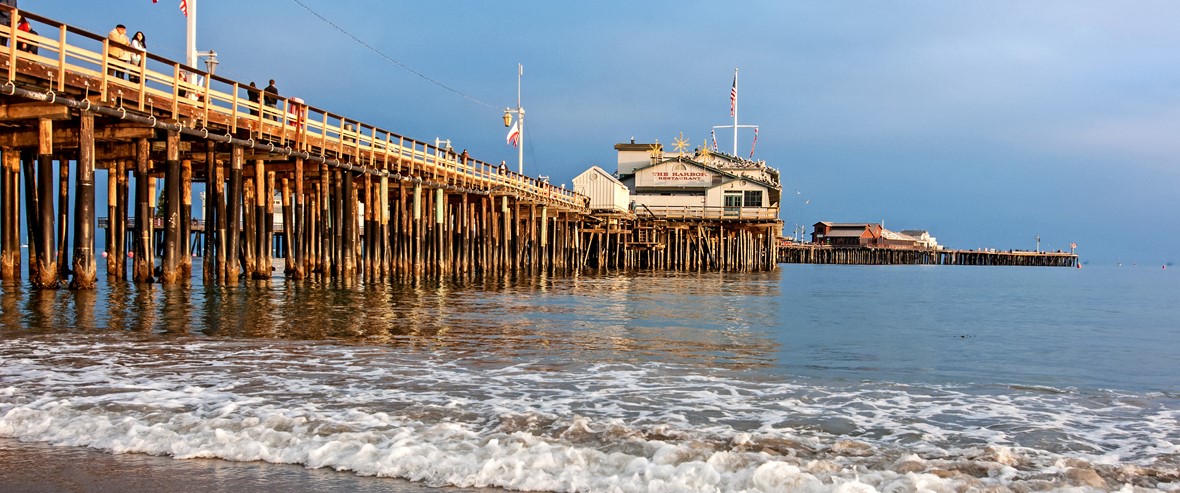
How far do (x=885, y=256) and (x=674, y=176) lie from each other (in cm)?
7185

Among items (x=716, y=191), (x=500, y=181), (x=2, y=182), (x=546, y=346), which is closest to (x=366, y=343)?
(x=546, y=346)

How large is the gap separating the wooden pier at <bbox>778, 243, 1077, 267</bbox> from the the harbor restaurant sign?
53.7 metres

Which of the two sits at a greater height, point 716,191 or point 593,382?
point 716,191

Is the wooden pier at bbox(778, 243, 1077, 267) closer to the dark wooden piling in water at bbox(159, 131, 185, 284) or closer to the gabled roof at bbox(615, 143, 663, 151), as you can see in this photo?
the gabled roof at bbox(615, 143, 663, 151)

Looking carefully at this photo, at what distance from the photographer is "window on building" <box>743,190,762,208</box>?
66.2m

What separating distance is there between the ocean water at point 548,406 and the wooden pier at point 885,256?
11052 centimetres

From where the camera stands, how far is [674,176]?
6994cm

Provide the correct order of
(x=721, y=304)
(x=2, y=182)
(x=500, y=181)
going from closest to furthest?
(x=2, y=182) < (x=721, y=304) < (x=500, y=181)

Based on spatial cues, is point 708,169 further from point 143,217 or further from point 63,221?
point 143,217

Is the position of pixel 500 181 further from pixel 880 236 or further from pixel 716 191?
pixel 880 236

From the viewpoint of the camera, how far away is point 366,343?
37.3ft

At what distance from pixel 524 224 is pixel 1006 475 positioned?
48.8 m

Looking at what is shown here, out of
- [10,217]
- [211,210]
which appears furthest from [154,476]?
[211,210]

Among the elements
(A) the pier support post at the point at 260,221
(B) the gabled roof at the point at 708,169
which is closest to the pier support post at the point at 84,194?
(A) the pier support post at the point at 260,221
